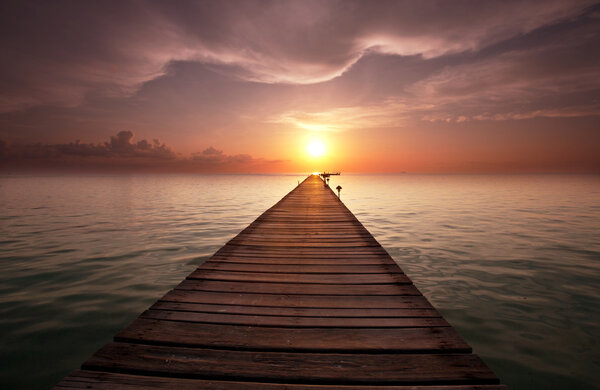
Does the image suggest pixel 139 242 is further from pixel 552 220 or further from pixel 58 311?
pixel 552 220

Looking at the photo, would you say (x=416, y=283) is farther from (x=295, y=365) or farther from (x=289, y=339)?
(x=295, y=365)

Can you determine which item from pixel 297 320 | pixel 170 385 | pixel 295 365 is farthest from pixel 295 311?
pixel 170 385

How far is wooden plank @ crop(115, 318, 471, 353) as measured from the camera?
2.34 metres

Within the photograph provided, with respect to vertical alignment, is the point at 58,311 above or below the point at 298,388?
below

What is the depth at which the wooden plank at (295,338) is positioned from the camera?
234 cm

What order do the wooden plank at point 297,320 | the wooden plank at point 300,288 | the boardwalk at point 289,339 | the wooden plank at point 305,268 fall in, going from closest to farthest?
the boardwalk at point 289,339 < the wooden plank at point 297,320 < the wooden plank at point 300,288 < the wooden plank at point 305,268

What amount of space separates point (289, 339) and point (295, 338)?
54 millimetres

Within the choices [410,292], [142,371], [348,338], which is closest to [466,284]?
[410,292]

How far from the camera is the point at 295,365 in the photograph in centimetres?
212

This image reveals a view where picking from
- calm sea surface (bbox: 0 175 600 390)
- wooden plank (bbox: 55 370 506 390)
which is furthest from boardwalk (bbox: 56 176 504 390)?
calm sea surface (bbox: 0 175 600 390)

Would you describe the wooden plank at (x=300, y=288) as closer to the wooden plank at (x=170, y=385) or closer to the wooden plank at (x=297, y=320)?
the wooden plank at (x=297, y=320)

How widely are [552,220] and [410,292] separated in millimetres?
19029

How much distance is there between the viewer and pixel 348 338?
2508mm

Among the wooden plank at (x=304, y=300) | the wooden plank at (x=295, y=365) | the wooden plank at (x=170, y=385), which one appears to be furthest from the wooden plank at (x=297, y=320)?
the wooden plank at (x=170, y=385)
